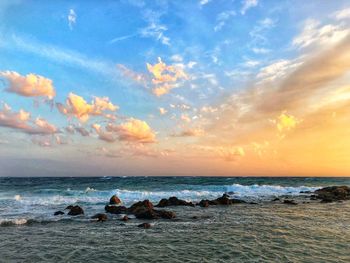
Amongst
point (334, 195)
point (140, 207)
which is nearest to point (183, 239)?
point (140, 207)

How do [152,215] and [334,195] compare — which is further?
[334,195]

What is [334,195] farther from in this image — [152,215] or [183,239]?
[183,239]

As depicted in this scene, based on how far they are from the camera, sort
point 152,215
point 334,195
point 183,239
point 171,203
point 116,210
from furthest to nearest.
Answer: point 334,195
point 171,203
point 116,210
point 152,215
point 183,239

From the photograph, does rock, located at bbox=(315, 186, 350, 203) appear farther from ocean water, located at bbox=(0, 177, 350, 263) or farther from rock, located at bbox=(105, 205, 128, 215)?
rock, located at bbox=(105, 205, 128, 215)

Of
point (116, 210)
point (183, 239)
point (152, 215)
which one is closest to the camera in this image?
point (183, 239)

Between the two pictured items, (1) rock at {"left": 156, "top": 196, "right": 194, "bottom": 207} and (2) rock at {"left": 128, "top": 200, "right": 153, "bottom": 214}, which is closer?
(2) rock at {"left": 128, "top": 200, "right": 153, "bottom": 214}

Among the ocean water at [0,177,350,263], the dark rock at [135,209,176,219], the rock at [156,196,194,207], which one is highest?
the rock at [156,196,194,207]

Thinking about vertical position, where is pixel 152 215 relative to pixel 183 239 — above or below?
above

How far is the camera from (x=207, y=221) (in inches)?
930

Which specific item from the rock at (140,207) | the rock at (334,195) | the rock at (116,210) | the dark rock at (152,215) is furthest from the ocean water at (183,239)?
the rock at (334,195)

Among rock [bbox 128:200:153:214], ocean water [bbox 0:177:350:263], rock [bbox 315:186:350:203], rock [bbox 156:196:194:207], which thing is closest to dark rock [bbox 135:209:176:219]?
ocean water [bbox 0:177:350:263]

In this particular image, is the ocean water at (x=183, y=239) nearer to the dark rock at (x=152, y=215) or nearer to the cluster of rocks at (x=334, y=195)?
the dark rock at (x=152, y=215)

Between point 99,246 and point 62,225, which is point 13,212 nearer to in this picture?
point 62,225

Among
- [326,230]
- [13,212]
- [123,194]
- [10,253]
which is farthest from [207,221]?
[123,194]
